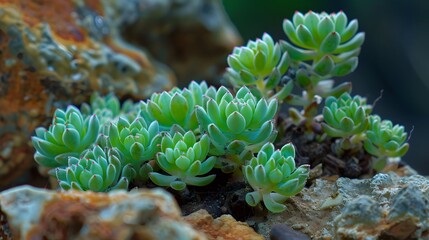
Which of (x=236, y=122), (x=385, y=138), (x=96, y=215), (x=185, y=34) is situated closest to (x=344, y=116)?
(x=385, y=138)

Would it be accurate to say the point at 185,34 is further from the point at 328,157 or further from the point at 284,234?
the point at 284,234

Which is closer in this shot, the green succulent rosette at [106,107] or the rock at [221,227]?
the rock at [221,227]

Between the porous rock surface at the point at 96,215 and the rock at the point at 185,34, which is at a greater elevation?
the rock at the point at 185,34

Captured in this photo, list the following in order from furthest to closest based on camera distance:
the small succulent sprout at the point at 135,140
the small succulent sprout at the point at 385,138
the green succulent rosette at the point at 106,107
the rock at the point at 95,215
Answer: the green succulent rosette at the point at 106,107 < the small succulent sprout at the point at 385,138 < the small succulent sprout at the point at 135,140 < the rock at the point at 95,215

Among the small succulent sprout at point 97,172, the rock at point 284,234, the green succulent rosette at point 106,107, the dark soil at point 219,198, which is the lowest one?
the rock at point 284,234

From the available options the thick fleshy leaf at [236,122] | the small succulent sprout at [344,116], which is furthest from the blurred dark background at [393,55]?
the thick fleshy leaf at [236,122]

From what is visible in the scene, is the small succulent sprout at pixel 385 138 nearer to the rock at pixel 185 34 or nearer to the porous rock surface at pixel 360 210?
the porous rock surface at pixel 360 210
